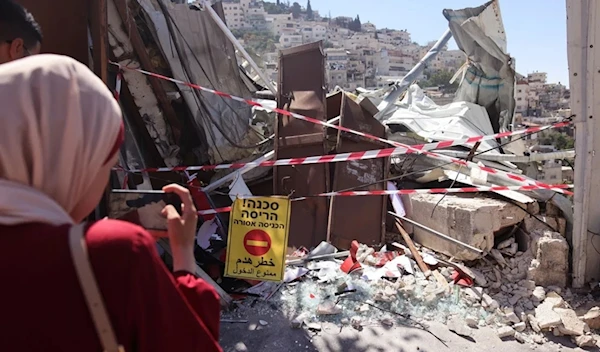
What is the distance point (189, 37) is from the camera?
20.6ft

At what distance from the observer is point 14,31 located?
2.34 metres

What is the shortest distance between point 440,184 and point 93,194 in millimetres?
5261

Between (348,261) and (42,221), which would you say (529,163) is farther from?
(42,221)

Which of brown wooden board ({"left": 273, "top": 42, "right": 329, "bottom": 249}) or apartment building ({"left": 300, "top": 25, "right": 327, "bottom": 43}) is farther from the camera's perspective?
apartment building ({"left": 300, "top": 25, "right": 327, "bottom": 43})

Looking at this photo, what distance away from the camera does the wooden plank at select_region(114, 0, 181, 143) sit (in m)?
4.91

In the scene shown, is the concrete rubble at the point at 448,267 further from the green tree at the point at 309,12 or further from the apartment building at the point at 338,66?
the green tree at the point at 309,12

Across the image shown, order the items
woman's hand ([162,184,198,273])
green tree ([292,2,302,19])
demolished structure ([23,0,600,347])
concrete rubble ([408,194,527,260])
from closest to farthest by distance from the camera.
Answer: woman's hand ([162,184,198,273]) → demolished structure ([23,0,600,347]) → concrete rubble ([408,194,527,260]) → green tree ([292,2,302,19])

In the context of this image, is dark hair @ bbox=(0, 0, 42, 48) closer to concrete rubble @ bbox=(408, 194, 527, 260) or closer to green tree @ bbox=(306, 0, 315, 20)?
concrete rubble @ bbox=(408, 194, 527, 260)

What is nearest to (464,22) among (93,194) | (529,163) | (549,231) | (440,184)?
(529,163)

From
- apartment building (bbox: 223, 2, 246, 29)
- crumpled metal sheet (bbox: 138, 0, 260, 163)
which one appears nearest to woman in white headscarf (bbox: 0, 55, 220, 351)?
crumpled metal sheet (bbox: 138, 0, 260, 163)

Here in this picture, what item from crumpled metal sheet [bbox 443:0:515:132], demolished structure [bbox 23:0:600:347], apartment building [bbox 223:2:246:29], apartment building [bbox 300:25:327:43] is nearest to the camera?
demolished structure [bbox 23:0:600:347]

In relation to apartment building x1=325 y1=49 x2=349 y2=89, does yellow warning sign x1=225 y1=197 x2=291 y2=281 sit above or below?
below

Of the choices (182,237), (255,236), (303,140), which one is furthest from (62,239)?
(303,140)

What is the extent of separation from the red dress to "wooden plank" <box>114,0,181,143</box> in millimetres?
4545
